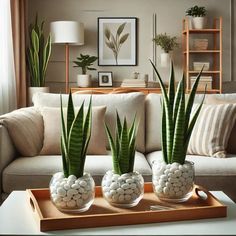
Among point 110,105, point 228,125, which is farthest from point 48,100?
point 228,125

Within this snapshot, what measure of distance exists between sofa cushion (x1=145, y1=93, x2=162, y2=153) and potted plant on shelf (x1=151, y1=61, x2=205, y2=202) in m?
1.26

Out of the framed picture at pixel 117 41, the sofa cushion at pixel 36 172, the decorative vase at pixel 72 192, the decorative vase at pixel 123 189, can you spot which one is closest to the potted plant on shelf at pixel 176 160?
the decorative vase at pixel 123 189

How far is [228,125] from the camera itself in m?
2.72

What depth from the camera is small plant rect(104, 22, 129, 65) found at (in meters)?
5.40

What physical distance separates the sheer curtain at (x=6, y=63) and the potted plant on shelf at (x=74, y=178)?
2.89 meters

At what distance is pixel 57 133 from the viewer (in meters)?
2.73

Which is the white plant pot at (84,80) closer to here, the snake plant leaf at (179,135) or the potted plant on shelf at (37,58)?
the potted plant on shelf at (37,58)

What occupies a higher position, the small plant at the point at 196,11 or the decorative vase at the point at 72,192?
the small plant at the point at 196,11

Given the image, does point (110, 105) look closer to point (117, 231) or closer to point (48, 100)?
point (48, 100)

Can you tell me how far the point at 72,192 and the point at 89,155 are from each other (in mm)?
1248

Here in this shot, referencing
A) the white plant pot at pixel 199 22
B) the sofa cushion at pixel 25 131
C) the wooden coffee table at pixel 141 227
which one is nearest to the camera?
the wooden coffee table at pixel 141 227

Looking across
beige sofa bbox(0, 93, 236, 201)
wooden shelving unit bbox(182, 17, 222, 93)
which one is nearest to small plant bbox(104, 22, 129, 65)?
wooden shelving unit bbox(182, 17, 222, 93)

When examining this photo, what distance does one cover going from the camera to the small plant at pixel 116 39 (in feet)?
17.7

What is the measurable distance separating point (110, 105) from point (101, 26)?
2.65 meters
